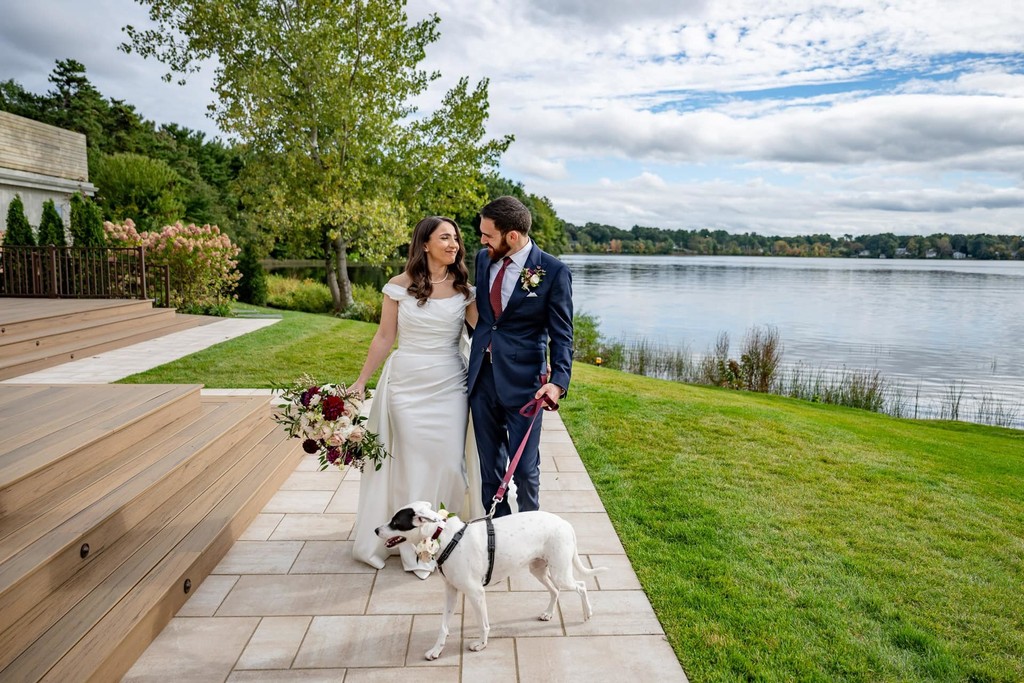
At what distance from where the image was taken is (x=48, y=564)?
2.96 meters

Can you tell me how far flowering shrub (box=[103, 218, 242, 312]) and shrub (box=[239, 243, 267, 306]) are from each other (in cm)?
440

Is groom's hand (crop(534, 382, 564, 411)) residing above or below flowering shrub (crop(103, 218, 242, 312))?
below

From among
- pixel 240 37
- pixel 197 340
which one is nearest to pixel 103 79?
pixel 240 37

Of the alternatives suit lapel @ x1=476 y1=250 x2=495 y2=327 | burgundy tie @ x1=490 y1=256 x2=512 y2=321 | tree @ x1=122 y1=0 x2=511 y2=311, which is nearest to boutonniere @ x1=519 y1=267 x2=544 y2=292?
burgundy tie @ x1=490 y1=256 x2=512 y2=321

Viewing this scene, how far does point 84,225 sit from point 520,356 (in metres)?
15.3

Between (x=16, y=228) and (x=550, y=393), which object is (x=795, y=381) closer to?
(x=550, y=393)

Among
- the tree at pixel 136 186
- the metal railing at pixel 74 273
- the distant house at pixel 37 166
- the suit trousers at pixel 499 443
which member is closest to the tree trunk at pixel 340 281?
the metal railing at pixel 74 273

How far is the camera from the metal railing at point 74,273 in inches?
520

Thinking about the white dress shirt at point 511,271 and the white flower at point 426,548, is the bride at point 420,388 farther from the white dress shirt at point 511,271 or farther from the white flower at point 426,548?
the white flower at point 426,548

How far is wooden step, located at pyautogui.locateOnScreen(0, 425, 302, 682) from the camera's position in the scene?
2580mm

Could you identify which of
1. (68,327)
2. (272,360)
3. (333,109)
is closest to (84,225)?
(68,327)

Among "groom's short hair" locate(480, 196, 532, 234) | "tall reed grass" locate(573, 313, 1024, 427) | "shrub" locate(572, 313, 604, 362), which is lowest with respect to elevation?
"tall reed grass" locate(573, 313, 1024, 427)

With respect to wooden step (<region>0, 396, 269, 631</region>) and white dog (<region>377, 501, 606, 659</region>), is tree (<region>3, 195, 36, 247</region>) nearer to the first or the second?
wooden step (<region>0, 396, 269, 631</region>)

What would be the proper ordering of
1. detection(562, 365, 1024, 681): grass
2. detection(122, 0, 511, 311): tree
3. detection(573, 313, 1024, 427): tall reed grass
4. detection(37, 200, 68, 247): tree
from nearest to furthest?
detection(562, 365, 1024, 681): grass
detection(573, 313, 1024, 427): tall reed grass
detection(37, 200, 68, 247): tree
detection(122, 0, 511, 311): tree
